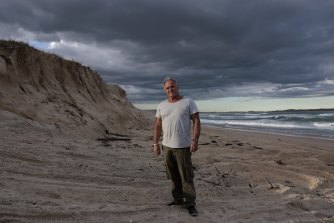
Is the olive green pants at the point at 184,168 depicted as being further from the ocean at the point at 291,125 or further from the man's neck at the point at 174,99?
the ocean at the point at 291,125

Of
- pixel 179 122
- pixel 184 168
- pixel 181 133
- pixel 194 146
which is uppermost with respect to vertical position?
pixel 179 122

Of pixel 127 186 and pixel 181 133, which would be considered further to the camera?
pixel 127 186

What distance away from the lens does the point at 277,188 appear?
639cm

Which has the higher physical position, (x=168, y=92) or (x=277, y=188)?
(x=168, y=92)

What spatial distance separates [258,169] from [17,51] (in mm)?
8878

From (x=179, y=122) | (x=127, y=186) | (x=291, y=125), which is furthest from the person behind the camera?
(x=291, y=125)

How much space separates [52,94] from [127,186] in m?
7.37

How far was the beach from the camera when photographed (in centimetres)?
461

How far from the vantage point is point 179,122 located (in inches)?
194

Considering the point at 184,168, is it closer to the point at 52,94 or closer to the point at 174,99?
the point at 174,99

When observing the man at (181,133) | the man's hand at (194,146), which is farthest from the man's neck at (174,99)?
the man's hand at (194,146)

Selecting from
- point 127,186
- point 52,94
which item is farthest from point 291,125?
point 127,186

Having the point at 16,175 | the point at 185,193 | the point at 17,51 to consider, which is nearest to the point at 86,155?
the point at 16,175

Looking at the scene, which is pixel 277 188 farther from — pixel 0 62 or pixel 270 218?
pixel 0 62
